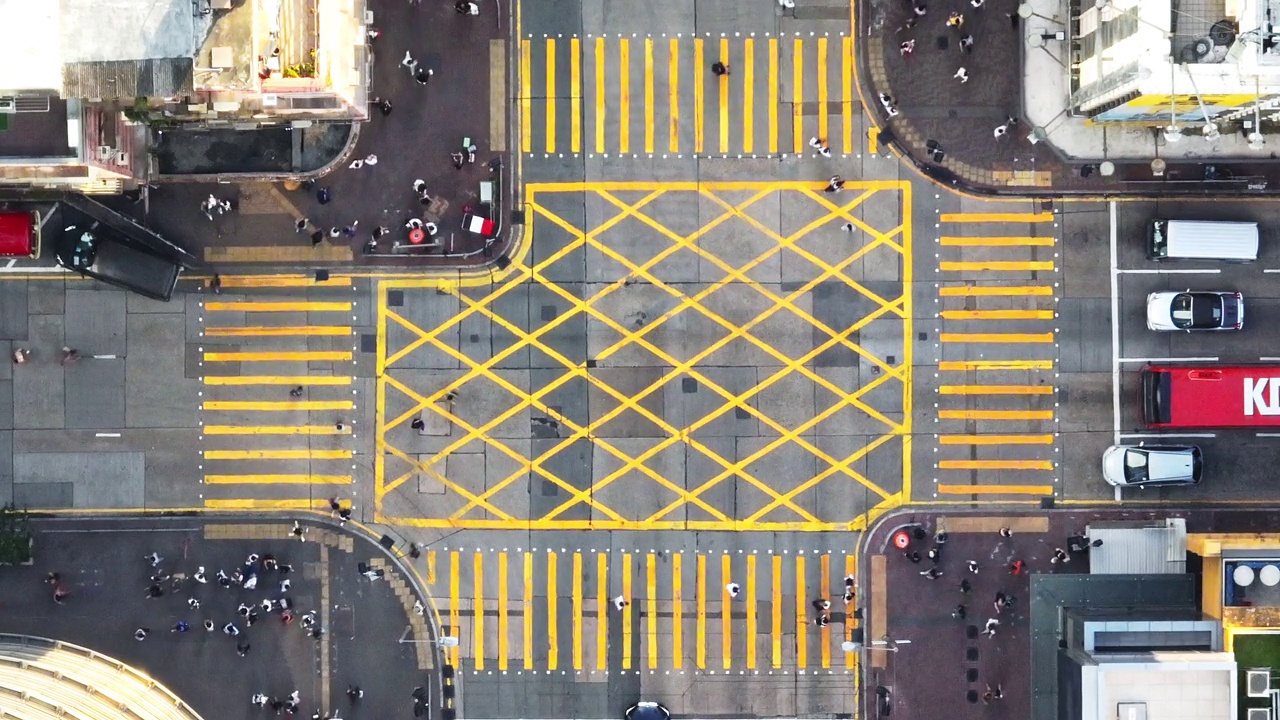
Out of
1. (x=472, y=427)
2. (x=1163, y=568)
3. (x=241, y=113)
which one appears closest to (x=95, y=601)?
(x=472, y=427)

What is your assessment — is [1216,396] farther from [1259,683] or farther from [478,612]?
[478,612]

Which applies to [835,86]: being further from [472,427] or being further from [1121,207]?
[472,427]

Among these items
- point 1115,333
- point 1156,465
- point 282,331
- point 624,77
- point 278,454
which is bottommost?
point 1156,465

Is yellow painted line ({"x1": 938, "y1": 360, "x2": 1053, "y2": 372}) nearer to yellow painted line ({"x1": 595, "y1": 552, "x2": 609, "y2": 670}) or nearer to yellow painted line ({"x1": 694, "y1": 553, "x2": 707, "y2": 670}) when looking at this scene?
yellow painted line ({"x1": 694, "y1": 553, "x2": 707, "y2": 670})

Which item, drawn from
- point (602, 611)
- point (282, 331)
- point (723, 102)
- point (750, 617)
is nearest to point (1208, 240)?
point (723, 102)

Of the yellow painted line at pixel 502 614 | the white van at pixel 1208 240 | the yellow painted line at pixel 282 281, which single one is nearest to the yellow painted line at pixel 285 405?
the yellow painted line at pixel 282 281

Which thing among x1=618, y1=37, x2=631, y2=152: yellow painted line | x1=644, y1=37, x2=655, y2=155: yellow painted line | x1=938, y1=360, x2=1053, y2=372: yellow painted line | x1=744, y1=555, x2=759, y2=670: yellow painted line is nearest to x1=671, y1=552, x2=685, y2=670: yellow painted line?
x1=744, y1=555, x2=759, y2=670: yellow painted line
